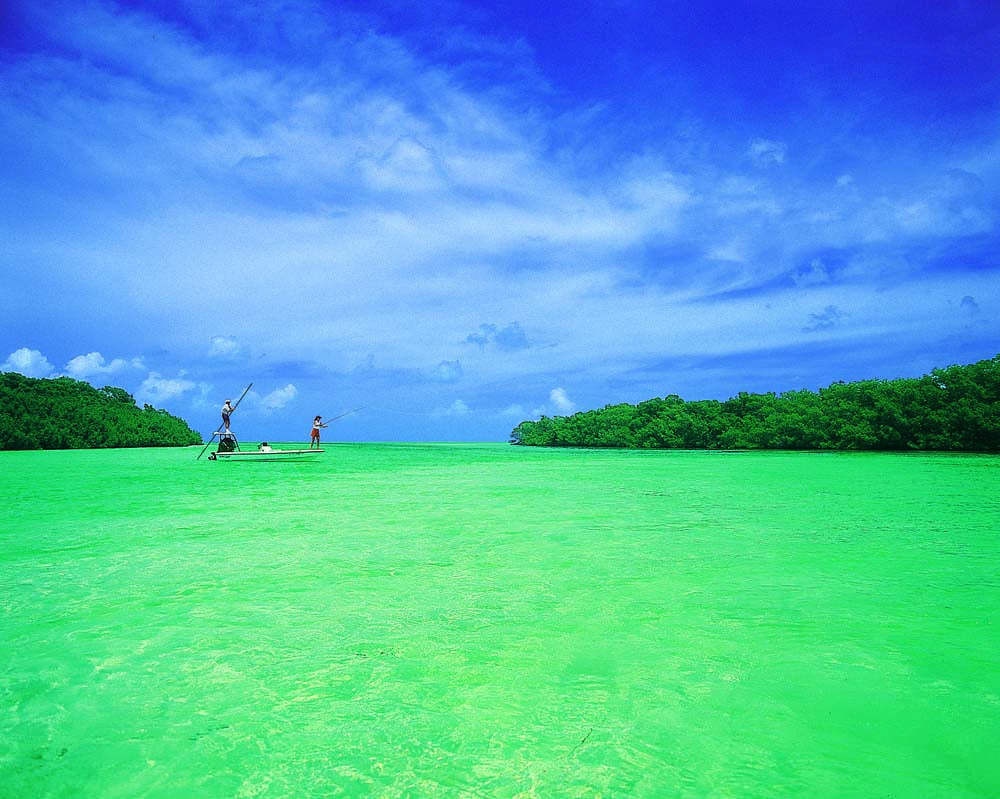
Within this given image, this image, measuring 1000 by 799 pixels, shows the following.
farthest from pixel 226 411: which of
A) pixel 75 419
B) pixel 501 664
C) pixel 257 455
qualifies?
pixel 75 419

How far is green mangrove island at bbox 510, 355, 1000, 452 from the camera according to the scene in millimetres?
27516

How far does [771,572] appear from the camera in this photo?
4.70 meters

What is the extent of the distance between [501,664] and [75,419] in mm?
47385

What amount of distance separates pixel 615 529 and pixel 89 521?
591 centimetres

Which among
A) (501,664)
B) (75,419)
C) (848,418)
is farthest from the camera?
(75,419)

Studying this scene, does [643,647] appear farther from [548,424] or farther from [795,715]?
[548,424]

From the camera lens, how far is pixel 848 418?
33156 mm

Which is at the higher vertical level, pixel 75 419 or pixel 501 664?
pixel 75 419

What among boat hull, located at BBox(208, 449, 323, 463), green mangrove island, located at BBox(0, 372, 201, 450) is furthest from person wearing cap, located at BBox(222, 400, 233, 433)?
green mangrove island, located at BBox(0, 372, 201, 450)

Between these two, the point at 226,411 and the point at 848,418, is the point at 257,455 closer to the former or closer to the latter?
the point at 226,411

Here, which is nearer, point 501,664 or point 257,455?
point 501,664

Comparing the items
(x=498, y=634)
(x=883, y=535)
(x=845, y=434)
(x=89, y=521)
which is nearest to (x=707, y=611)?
(x=498, y=634)

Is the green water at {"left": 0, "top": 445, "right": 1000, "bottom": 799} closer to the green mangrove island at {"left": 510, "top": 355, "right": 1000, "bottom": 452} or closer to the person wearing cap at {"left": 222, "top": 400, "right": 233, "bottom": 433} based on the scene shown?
the person wearing cap at {"left": 222, "top": 400, "right": 233, "bottom": 433}

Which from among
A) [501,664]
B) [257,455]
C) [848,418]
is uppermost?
[848,418]
